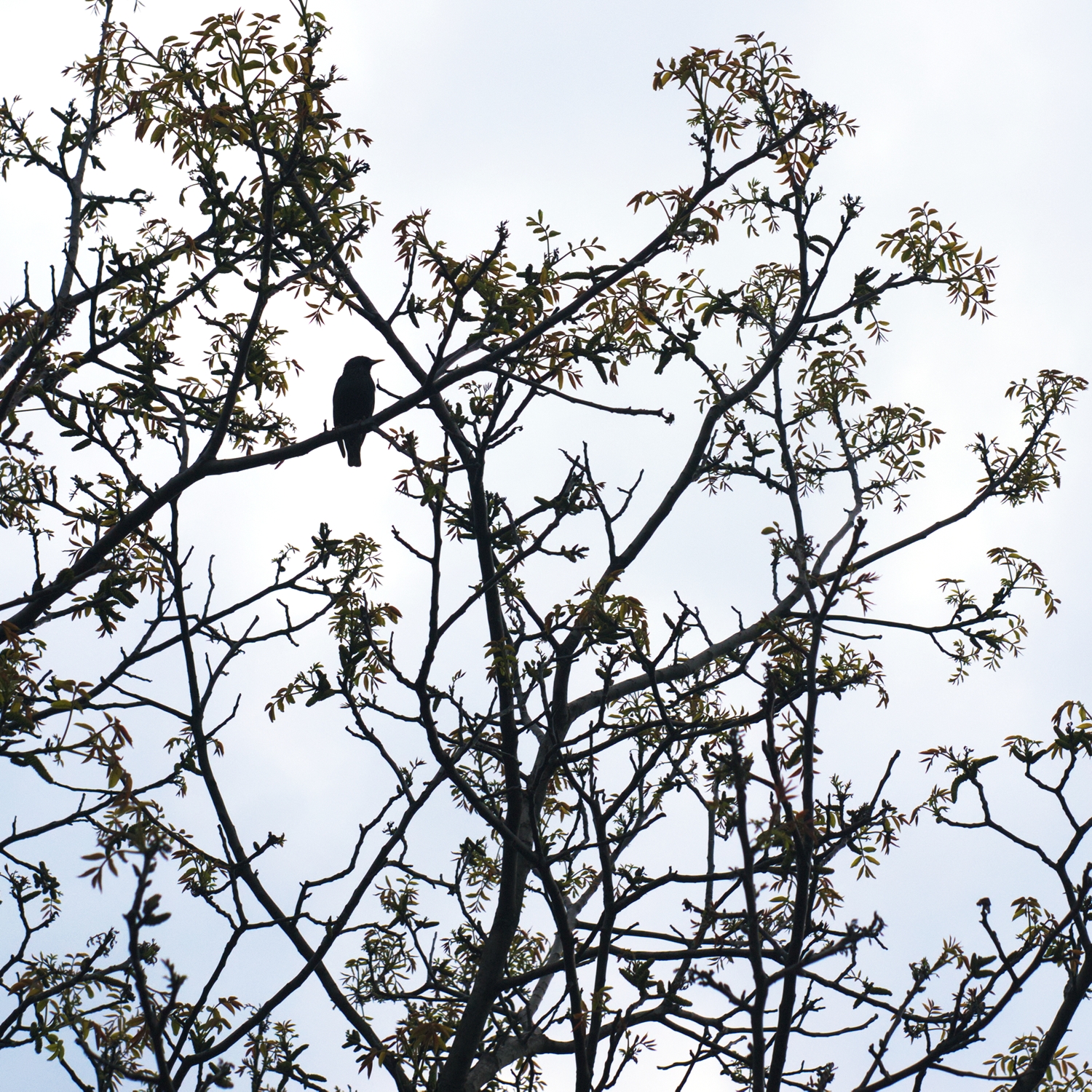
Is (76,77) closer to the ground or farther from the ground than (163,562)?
farther from the ground

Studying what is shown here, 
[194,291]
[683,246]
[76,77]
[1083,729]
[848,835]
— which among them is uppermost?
[76,77]

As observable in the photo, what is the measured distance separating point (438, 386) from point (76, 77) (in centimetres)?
313

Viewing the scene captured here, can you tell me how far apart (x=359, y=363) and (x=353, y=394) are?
0.27 m

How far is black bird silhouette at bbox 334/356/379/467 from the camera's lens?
854cm

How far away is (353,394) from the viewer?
8531mm

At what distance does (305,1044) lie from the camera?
427cm

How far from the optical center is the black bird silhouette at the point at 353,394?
854 cm

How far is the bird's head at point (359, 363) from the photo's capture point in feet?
28.1

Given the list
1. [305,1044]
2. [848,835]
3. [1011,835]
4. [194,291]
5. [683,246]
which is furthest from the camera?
[194,291]

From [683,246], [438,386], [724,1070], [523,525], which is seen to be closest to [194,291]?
[438,386]

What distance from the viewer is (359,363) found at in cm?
858

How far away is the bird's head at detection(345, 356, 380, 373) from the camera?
8.55m

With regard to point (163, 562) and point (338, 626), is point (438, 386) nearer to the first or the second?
point (338, 626)

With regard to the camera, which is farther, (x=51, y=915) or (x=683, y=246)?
(x=51, y=915)
